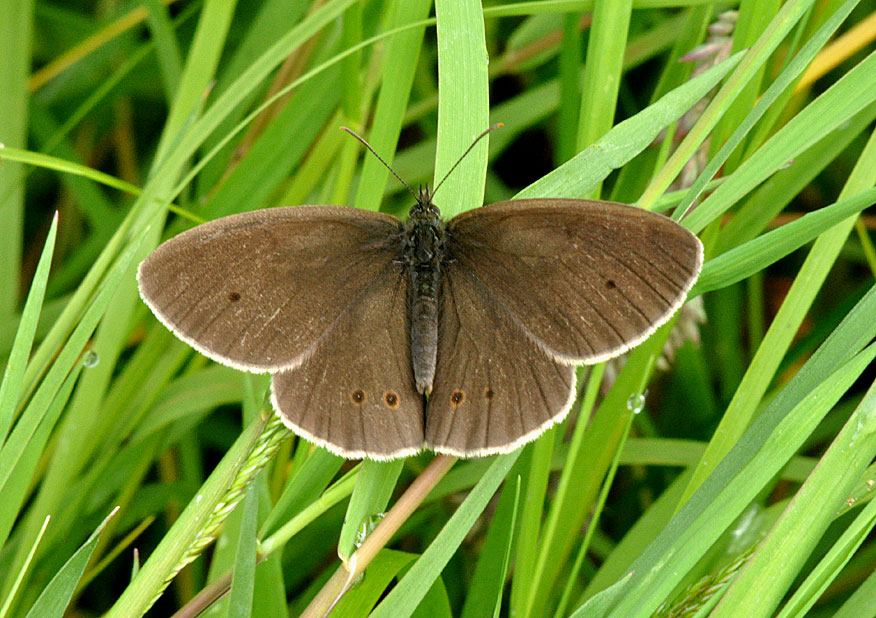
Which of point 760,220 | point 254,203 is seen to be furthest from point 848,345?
point 254,203

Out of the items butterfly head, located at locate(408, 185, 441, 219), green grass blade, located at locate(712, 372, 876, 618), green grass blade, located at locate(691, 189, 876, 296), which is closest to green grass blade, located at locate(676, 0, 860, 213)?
green grass blade, located at locate(691, 189, 876, 296)

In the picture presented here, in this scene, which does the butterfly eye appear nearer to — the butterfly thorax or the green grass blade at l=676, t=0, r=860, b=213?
the butterfly thorax

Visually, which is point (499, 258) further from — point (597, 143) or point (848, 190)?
point (848, 190)

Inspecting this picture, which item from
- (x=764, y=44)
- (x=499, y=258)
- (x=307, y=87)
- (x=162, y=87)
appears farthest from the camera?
(x=162, y=87)

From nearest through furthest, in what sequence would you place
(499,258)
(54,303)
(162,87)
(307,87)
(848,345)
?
(848,345) → (499,258) → (307,87) → (54,303) → (162,87)

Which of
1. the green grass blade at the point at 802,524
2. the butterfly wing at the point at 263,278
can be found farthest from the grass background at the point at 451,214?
the butterfly wing at the point at 263,278

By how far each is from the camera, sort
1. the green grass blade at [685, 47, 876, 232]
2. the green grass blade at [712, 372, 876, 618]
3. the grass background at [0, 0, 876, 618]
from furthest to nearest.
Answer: the green grass blade at [685, 47, 876, 232], the grass background at [0, 0, 876, 618], the green grass blade at [712, 372, 876, 618]

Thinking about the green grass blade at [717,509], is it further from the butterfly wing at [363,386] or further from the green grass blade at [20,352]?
the green grass blade at [20,352]
